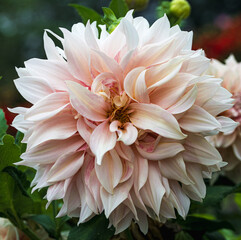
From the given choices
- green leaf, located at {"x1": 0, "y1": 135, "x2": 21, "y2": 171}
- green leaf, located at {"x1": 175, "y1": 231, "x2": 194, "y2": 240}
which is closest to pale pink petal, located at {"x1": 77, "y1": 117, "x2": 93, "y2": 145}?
green leaf, located at {"x1": 0, "y1": 135, "x2": 21, "y2": 171}

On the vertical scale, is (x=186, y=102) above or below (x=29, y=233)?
above

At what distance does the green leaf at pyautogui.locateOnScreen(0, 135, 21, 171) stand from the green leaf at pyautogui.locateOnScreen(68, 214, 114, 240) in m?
0.10

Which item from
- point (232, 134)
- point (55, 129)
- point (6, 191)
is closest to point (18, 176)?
point (6, 191)

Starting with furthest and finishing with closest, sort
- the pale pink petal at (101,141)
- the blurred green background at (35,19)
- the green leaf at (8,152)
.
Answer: the blurred green background at (35,19) → the green leaf at (8,152) → the pale pink petal at (101,141)

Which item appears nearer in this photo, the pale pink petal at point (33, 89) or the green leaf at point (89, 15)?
the pale pink petal at point (33, 89)

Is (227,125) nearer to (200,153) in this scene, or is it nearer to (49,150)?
(200,153)

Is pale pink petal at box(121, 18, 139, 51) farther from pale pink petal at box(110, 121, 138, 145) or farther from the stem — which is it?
the stem

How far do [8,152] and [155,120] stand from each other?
0.61 ft

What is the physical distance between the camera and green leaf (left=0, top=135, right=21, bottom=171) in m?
0.50

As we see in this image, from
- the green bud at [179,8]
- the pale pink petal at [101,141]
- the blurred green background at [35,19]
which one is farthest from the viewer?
the blurred green background at [35,19]

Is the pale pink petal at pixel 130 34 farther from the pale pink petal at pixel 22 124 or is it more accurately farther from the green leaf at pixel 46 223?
the green leaf at pixel 46 223

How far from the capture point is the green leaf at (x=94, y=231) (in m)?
0.49

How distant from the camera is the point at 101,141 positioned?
41 centimetres

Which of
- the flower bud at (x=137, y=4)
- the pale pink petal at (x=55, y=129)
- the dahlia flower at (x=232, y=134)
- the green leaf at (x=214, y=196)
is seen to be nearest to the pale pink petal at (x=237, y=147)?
the dahlia flower at (x=232, y=134)
